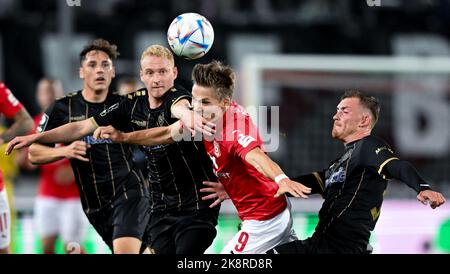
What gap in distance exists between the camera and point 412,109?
59.1 feet

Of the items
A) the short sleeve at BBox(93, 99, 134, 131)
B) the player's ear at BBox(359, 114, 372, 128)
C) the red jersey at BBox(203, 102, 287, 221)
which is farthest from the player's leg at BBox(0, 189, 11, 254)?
the player's ear at BBox(359, 114, 372, 128)

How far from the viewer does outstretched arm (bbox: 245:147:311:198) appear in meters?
6.89

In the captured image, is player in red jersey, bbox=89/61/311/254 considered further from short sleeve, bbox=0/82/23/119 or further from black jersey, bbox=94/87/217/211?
short sleeve, bbox=0/82/23/119

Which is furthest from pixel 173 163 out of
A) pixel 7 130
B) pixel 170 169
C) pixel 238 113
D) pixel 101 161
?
pixel 7 130

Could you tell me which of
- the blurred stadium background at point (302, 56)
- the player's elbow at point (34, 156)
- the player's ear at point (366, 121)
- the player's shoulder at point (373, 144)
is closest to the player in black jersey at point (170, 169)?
the player's elbow at point (34, 156)

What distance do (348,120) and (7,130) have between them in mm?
3536

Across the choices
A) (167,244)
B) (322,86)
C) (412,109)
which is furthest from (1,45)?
(167,244)

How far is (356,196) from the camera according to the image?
24.9 feet

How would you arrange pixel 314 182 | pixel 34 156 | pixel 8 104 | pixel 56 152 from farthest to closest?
pixel 8 104
pixel 34 156
pixel 56 152
pixel 314 182

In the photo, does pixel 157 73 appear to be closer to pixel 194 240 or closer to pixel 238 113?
pixel 238 113

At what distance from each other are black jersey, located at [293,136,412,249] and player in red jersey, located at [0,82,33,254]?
3170 millimetres

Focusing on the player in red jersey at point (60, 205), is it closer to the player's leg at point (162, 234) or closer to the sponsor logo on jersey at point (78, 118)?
the sponsor logo on jersey at point (78, 118)
